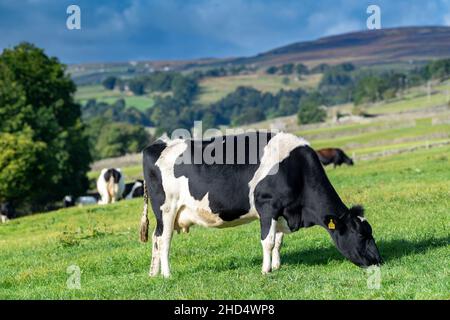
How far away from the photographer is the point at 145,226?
1667cm

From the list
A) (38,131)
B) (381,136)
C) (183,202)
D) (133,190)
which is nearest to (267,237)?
(183,202)

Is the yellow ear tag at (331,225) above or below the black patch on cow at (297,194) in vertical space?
below

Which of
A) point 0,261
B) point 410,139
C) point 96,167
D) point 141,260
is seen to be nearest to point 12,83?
point 96,167

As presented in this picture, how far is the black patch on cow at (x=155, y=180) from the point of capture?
15625 mm

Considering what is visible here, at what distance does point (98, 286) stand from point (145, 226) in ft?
8.77

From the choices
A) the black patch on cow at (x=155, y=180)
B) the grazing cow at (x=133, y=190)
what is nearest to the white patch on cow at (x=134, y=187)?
the grazing cow at (x=133, y=190)

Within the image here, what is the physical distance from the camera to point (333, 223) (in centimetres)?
1484

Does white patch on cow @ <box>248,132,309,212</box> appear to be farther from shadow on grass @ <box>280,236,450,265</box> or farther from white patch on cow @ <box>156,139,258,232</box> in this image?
shadow on grass @ <box>280,236,450,265</box>

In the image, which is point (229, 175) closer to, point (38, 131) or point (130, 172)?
point (38, 131)

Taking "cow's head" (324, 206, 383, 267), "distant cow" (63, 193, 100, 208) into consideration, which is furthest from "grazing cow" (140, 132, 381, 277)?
"distant cow" (63, 193, 100, 208)

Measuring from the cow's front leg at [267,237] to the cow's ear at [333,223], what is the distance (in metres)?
1.03

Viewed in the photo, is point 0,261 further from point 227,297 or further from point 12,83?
point 12,83

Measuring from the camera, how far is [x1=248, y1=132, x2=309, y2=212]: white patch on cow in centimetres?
1484

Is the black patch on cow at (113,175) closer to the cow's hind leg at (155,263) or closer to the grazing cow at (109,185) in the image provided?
the grazing cow at (109,185)
